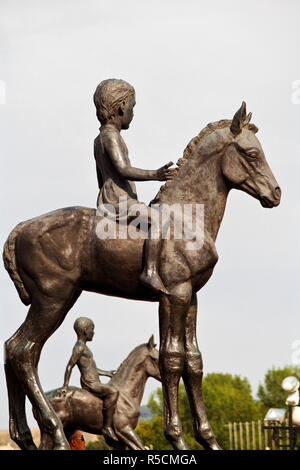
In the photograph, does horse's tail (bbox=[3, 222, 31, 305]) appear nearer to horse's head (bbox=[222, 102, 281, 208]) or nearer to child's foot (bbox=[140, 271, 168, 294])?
child's foot (bbox=[140, 271, 168, 294])

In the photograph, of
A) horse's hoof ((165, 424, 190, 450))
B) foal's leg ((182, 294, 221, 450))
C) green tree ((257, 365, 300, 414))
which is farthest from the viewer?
green tree ((257, 365, 300, 414))

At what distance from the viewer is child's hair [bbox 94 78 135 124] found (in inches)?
322

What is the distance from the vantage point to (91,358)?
1347 centimetres

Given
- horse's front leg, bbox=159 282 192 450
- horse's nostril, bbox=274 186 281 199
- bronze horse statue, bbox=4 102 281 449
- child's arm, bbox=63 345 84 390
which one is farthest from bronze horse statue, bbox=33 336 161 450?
horse's nostril, bbox=274 186 281 199

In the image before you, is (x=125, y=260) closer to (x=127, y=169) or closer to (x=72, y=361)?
(x=127, y=169)

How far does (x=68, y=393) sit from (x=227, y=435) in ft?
95.3

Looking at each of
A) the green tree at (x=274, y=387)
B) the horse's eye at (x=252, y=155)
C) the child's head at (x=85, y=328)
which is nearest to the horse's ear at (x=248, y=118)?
the horse's eye at (x=252, y=155)

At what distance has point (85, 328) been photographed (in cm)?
1309

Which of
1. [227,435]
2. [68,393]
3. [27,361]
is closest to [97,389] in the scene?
[68,393]

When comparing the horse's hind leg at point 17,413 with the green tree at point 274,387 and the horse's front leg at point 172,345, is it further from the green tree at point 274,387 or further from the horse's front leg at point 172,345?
the green tree at point 274,387

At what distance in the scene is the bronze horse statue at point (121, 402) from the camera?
13172mm

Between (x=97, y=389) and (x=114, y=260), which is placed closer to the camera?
(x=114, y=260)

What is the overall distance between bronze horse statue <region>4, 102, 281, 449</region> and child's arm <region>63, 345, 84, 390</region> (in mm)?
5050
